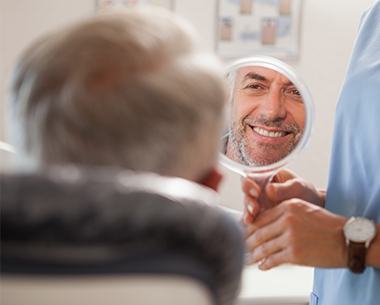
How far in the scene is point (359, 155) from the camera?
1045mm

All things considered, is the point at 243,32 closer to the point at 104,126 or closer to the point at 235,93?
the point at 235,93

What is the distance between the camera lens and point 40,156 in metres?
0.52

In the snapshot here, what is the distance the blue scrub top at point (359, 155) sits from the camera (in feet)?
3.33

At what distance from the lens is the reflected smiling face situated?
3.50ft

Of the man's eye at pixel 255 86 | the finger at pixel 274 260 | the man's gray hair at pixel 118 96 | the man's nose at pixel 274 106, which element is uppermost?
the man's gray hair at pixel 118 96

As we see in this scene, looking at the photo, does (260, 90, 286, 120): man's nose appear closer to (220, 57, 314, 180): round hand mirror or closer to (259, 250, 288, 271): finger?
(220, 57, 314, 180): round hand mirror

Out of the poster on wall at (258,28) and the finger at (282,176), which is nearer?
the finger at (282,176)

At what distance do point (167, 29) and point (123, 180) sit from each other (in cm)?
15

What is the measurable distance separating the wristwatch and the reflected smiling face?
18cm

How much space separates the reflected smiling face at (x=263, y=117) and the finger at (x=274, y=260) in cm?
18

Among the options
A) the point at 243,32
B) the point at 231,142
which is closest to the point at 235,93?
the point at 231,142

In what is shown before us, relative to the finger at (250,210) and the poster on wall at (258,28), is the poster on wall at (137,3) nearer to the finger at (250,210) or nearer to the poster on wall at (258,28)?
the poster on wall at (258,28)

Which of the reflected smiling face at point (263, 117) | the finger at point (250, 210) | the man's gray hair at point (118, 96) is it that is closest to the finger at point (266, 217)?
the finger at point (250, 210)

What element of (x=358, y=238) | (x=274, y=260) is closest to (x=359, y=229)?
(x=358, y=238)
